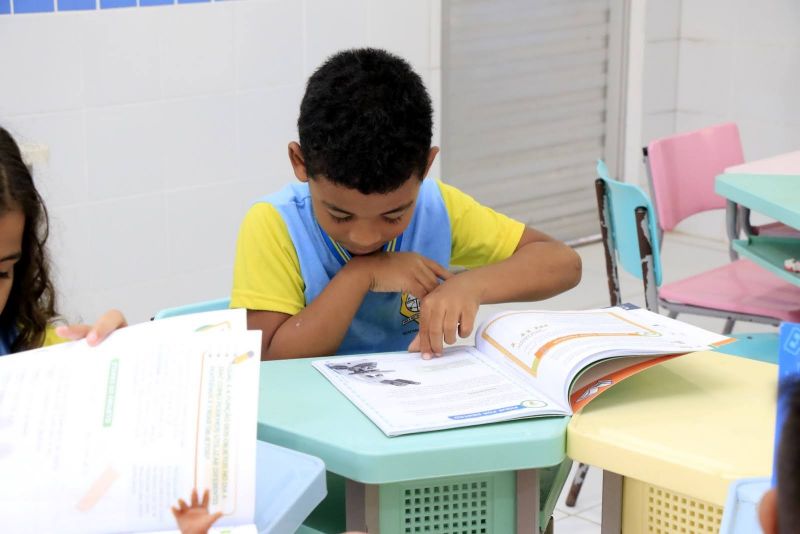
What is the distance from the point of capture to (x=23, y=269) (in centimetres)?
151

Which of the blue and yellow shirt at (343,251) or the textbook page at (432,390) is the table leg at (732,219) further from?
the textbook page at (432,390)

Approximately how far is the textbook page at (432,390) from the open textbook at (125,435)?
0.22 metres

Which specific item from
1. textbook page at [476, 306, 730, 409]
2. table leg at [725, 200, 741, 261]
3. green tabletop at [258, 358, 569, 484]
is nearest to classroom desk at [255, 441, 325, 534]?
green tabletop at [258, 358, 569, 484]

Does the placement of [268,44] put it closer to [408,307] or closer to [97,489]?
[408,307]

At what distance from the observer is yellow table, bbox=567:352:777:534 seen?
45.6 inches

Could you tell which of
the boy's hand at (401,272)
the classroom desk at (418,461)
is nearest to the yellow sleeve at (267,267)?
the boy's hand at (401,272)

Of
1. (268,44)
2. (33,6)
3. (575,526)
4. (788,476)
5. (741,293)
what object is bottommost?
(575,526)

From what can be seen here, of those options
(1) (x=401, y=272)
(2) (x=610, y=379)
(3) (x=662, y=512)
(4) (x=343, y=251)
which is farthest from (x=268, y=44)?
(3) (x=662, y=512)

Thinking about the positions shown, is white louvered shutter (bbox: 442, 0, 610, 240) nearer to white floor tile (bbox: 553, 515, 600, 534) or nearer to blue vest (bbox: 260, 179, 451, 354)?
white floor tile (bbox: 553, 515, 600, 534)

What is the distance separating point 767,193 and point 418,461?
4.99 feet

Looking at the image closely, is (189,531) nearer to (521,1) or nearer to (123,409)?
(123,409)

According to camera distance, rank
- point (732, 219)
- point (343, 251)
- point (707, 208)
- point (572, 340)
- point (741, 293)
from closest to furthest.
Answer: point (572, 340)
point (343, 251)
point (741, 293)
point (732, 219)
point (707, 208)

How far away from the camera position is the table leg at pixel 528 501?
4.12 feet

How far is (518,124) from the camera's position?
180 inches
